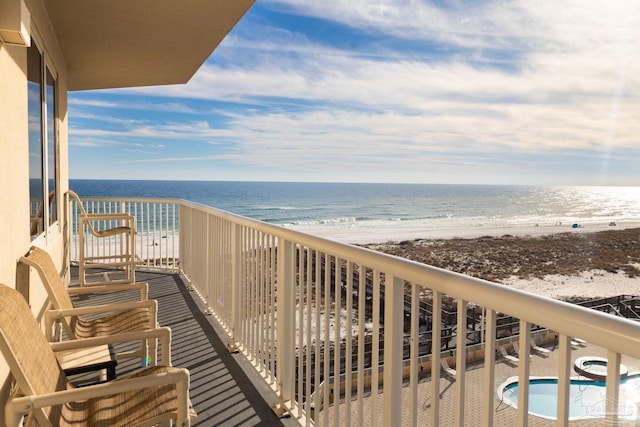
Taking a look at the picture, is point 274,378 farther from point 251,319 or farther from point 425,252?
point 425,252

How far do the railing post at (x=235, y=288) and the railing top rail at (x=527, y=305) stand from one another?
193cm

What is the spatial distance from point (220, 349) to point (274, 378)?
2.98ft

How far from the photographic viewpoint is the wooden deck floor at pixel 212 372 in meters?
2.68

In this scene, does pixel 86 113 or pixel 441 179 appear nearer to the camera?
pixel 86 113

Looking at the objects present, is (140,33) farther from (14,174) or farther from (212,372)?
(212,372)

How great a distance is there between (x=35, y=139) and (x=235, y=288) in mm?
1704

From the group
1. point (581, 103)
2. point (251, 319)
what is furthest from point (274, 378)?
point (581, 103)

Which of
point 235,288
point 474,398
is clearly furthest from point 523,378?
point 474,398

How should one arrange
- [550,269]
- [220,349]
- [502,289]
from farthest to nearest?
[550,269]
[220,349]
[502,289]

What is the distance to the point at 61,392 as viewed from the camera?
1.50 m

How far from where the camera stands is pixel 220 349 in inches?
145

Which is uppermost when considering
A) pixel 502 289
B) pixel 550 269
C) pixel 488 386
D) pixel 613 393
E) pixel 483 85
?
pixel 483 85

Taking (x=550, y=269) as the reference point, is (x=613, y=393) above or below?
above

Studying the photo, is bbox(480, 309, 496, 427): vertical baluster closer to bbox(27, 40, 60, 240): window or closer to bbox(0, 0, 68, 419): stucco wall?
bbox(0, 0, 68, 419): stucco wall
